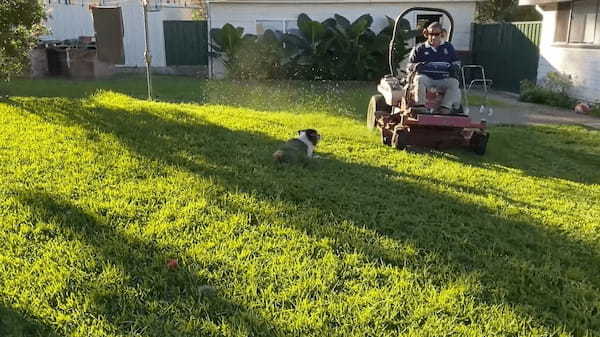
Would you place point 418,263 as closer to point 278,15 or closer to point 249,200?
point 249,200

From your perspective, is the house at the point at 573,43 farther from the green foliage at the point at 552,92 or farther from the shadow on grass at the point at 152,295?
the shadow on grass at the point at 152,295

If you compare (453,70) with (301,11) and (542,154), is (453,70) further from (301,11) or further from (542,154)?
(301,11)

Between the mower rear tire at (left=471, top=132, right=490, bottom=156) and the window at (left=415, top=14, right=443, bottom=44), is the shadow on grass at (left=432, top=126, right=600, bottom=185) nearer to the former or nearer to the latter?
the mower rear tire at (left=471, top=132, right=490, bottom=156)

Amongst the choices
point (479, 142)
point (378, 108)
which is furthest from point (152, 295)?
point (378, 108)

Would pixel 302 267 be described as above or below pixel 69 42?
below

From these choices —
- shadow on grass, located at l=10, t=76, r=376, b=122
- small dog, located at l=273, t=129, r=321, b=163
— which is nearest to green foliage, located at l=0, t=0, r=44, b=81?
shadow on grass, located at l=10, t=76, r=376, b=122

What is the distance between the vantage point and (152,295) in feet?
9.61

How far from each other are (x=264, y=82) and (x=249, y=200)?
438 inches

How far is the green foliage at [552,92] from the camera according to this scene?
11.7 meters

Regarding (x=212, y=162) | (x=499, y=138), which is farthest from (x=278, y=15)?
(x=212, y=162)

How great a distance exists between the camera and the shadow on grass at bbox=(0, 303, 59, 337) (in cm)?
257

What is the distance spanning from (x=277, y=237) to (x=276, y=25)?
13.7 m

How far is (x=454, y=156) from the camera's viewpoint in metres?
6.49

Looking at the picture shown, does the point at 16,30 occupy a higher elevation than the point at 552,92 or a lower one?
higher
